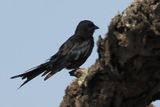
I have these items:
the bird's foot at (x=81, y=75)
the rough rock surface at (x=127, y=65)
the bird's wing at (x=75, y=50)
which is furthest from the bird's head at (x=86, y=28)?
the rough rock surface at (x=127, y=65)

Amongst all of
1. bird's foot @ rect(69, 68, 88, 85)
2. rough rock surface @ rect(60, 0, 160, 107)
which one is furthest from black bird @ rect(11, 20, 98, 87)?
rough rock surface @ rect(60, 0, 160, 107)

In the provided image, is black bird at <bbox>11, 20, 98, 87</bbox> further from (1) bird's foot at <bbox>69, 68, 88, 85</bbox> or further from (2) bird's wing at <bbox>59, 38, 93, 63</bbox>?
(1) bird's foot at <bbox>69, 68, 88, 85</bbox>

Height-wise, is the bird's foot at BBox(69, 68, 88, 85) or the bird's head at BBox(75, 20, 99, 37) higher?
the bird's foot at BBox(69, 68, 88, 85)

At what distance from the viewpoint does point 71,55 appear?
29.9 feet

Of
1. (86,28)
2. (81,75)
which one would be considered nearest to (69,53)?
(86,28)

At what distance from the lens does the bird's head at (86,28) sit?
969 cm

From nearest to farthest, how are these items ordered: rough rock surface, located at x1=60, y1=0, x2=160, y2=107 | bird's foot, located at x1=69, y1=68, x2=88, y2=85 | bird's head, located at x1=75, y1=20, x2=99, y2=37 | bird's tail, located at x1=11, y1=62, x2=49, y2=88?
1. rough rock surface, located at x1=60, y1=0, x2=160, y2=107
2. bird's foot, located at x1=69, y1=68, x2=88, y2=85
3. bird's tail, located at x1=11, y1=62, x2=49, y2=88
4. bird's head, located at x1=75, y1=20, x2=99, y2=37

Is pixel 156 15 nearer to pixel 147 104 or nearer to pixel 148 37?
pixel 148 37

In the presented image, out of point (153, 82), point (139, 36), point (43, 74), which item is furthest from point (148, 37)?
point (43, 74)

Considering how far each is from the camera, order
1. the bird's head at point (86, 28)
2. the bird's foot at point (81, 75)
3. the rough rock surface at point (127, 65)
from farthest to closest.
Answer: the bird's head at point (86, 28)
the bird's foot at point (81, 75)
the rough rock surface at point (127, 65)

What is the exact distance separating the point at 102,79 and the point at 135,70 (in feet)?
1.37

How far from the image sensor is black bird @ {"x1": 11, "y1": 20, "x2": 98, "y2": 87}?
28.3 feet

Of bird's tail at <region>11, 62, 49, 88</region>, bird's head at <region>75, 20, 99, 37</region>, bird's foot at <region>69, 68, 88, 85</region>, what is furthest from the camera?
bird's head at <region>75, 20, 99, 37</region>

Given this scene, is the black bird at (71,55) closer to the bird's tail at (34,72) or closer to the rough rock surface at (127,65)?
the bird's tail at (34,72)
